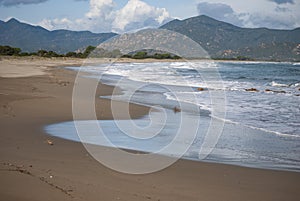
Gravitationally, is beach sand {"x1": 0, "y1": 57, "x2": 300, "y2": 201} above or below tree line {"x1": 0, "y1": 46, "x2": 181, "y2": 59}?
below

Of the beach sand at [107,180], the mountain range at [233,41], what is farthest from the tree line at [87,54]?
the beach sand at [107,180]

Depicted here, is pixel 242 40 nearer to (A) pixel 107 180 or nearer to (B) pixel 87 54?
(B) pixel 87 54

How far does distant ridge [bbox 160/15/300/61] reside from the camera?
137 meters

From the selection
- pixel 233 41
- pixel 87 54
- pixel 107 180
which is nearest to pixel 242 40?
pixel 233 41

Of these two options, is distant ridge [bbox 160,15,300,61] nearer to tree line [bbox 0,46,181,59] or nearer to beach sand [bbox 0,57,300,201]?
tree line [bbox 0,46,181,59]

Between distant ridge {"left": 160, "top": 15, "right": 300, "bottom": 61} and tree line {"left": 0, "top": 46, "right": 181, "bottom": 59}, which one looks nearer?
tree line {"left": 0, "top": 46, "right": 181, "bottom": 59}

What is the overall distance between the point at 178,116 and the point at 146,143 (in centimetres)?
393

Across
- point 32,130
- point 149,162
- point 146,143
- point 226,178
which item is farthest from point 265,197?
point 32,130

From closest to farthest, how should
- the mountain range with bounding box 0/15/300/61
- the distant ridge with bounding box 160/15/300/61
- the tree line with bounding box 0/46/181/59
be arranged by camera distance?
the tree line with bounding box 0/46/181/59 → the mountain range with bounding box 0/15/300/61 → the distant ridge with bounding box 160/15/300/61

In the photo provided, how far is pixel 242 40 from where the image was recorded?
585 ft

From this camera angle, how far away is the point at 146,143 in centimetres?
808

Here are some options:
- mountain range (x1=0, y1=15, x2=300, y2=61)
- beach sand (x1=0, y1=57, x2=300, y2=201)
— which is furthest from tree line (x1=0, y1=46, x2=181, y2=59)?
beach sand (x1=0, y1=57, x2=300, y2=201)

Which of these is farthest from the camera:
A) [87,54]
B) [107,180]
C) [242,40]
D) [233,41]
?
[242,40]

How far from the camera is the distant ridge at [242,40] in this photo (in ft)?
448
